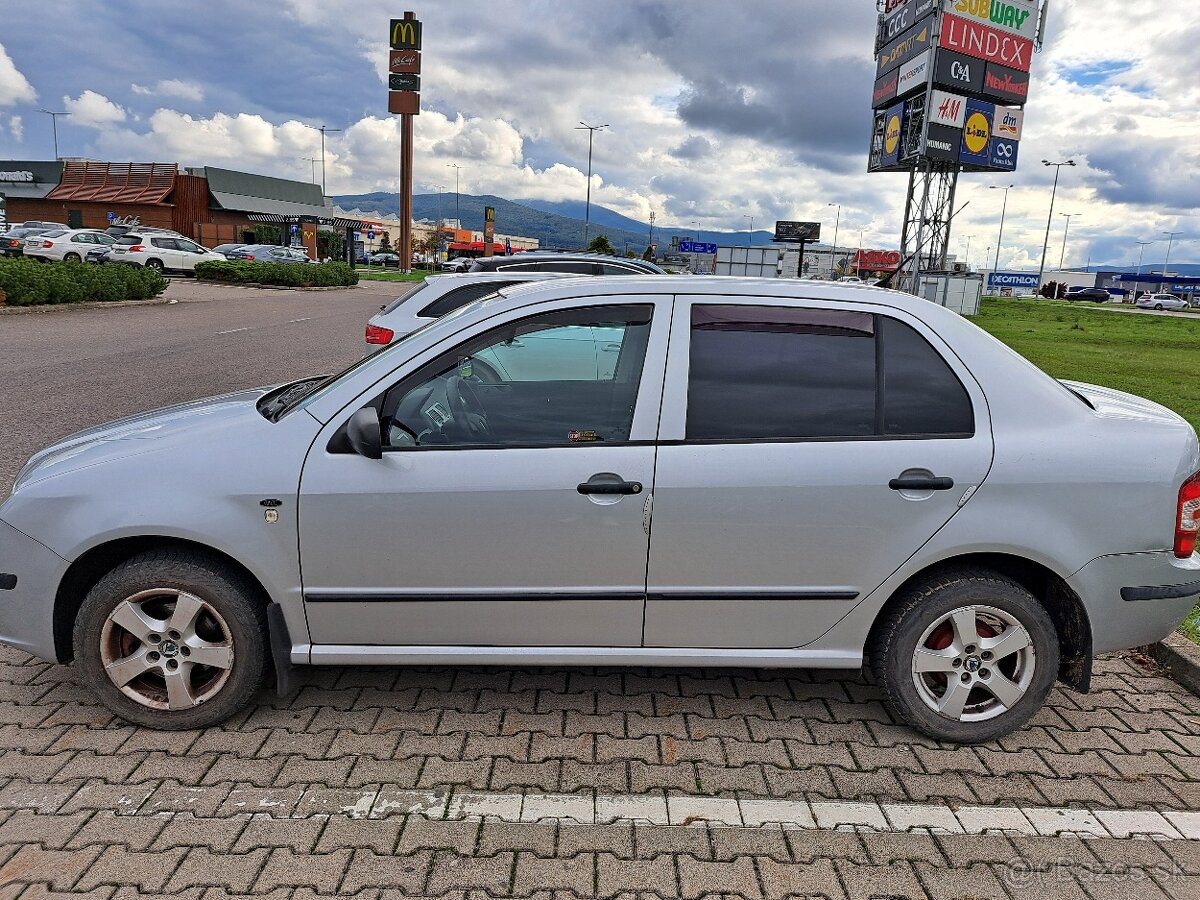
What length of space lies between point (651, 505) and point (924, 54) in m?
41.0

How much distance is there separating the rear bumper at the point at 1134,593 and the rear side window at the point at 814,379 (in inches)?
29.5

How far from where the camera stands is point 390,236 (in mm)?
104312

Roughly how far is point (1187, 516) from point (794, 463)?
5.04 feet

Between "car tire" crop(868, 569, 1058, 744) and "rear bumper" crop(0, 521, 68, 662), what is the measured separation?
316cm

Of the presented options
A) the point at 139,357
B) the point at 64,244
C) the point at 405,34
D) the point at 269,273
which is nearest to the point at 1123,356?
the point at 139,357

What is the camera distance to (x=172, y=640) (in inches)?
124

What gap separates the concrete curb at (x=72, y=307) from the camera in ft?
59.5

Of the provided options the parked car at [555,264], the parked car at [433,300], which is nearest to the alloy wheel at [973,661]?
the parked car at [433,300]

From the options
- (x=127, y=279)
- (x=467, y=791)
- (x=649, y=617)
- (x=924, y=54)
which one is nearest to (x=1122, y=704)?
(x=649, y=617)

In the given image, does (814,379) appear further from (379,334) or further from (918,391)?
(379,334)

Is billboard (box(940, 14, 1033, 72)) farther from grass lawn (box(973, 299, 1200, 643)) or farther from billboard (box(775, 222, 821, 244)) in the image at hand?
billboard (box(775, 222, 821, 244))

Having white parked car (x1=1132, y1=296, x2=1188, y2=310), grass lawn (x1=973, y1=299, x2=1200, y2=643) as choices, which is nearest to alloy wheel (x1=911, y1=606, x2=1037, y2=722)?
grass lawn (x1=973, y1=299, x2=1200, y2=643)

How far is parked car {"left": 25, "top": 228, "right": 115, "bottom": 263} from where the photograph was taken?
28.9m

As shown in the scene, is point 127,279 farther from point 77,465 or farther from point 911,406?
point 911,406
